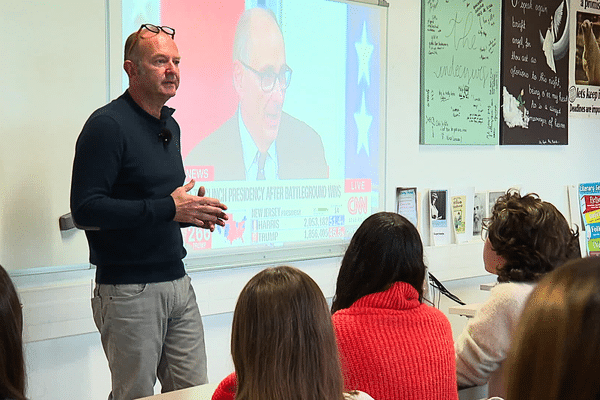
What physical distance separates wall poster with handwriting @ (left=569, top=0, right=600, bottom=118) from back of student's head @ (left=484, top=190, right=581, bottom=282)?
133 inches

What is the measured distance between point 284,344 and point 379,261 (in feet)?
2.25

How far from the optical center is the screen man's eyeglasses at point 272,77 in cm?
365

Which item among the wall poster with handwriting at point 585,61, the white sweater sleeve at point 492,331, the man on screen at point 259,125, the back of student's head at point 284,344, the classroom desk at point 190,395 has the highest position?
the wall poster with handwriting at point 585,61

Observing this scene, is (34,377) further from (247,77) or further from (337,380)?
(337,380)

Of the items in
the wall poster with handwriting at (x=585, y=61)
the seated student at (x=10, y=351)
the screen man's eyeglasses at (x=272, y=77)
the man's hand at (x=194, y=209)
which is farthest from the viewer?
the wall poster with handwriting at (x=585, y=61)

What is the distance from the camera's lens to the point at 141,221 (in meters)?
2.37

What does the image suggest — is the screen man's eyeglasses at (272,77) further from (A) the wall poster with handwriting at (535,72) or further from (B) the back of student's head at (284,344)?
(B) the back of student's head at (284,344)

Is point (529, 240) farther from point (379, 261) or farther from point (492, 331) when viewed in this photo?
point (379, 261)

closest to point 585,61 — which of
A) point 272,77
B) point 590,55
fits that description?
point 590,55

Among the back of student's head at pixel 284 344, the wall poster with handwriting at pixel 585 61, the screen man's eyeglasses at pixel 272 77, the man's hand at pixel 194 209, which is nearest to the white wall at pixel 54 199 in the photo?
the man's hand at pixel 194 209

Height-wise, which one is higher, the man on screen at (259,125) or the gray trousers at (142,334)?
the man on screen at (259,125)

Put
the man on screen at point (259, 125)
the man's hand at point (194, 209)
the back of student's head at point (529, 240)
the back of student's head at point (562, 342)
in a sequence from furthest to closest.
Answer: the man on screen at point (259, 125) → the man's hand at point (194, 209) → the back of student's head at point (529, 240) → the back of student's head at point (562, 342)

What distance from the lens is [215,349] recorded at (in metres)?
3.60

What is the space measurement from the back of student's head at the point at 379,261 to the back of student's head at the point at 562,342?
1289mm
